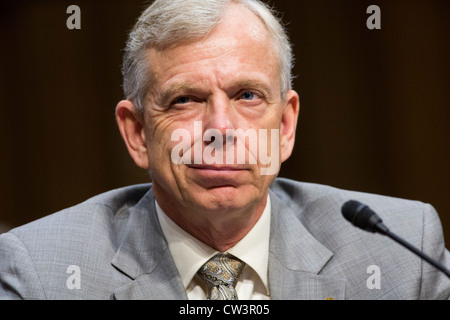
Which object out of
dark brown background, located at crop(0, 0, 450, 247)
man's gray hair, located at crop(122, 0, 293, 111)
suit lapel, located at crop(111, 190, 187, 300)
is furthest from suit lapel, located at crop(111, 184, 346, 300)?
dark brown background, located at crop(0, 0, 450, 247)

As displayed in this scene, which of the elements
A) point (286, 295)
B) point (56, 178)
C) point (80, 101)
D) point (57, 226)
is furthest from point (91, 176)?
point (286, 295)

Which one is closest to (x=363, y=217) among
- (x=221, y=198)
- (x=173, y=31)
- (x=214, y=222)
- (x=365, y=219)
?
(x=365, y=219)

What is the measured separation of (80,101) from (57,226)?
110 cm

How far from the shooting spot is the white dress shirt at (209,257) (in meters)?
1.99

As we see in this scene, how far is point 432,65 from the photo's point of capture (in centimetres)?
311

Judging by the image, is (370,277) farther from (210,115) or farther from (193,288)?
(210,115)

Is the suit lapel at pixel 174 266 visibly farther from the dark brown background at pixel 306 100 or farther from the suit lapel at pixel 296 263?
the dark brown background at pixel 306 100

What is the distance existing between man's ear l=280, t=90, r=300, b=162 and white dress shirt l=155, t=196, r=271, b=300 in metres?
0.31

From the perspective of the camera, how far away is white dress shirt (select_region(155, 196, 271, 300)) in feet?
6.53

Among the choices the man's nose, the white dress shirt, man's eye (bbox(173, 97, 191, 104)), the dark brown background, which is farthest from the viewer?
the dark brown background

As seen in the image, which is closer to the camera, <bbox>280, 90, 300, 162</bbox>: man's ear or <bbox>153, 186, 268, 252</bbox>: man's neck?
<bbox>153, 186, 268, 252</bbox>: man's neck

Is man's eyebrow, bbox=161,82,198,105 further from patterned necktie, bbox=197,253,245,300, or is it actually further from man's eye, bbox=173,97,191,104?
patterned necktie, bbox=197,253,245,300

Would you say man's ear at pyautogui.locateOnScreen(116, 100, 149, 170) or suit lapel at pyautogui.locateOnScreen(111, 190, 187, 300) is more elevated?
man's ear at pyautogui.locateOnScreen(116, 100, 149, 170)

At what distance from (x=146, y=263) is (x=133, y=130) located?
0.46 metres
